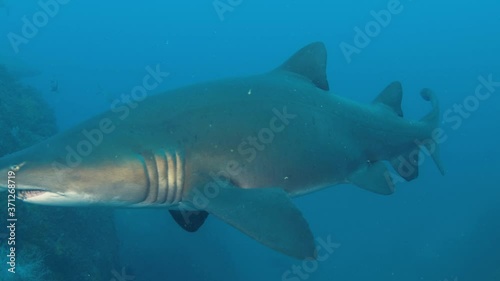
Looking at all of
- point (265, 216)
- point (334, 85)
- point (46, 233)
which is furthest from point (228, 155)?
point (334, 85)

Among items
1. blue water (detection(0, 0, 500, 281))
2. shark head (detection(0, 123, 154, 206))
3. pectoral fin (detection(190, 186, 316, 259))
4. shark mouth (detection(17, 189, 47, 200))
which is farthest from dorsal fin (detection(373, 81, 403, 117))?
blue water (detection(0, 0, 500, 281))

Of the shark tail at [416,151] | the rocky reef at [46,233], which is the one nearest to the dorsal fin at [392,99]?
the shark tail at [416,151]

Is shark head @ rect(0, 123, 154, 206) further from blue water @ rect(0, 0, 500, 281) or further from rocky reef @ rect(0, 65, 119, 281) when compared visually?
blue water @ rect(0, 0, 500, 281)

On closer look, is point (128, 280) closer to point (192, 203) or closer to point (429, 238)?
point (192, 203)

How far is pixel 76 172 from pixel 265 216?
58.0 inches

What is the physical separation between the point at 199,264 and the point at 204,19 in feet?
438

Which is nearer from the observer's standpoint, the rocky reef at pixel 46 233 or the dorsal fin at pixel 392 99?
the dorsal fin at pixel 392 99

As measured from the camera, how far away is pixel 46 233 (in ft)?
24.6

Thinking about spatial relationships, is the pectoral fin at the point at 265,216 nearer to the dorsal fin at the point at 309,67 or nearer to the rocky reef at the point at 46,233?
the rocky reef at the point at 46,233

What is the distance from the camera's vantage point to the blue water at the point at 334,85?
18.3 m

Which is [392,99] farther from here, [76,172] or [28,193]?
[28,193]

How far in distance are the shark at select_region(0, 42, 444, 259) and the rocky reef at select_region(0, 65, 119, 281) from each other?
1.89 feet

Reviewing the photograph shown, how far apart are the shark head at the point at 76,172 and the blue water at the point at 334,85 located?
1166 cm

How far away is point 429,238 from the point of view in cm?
2350
